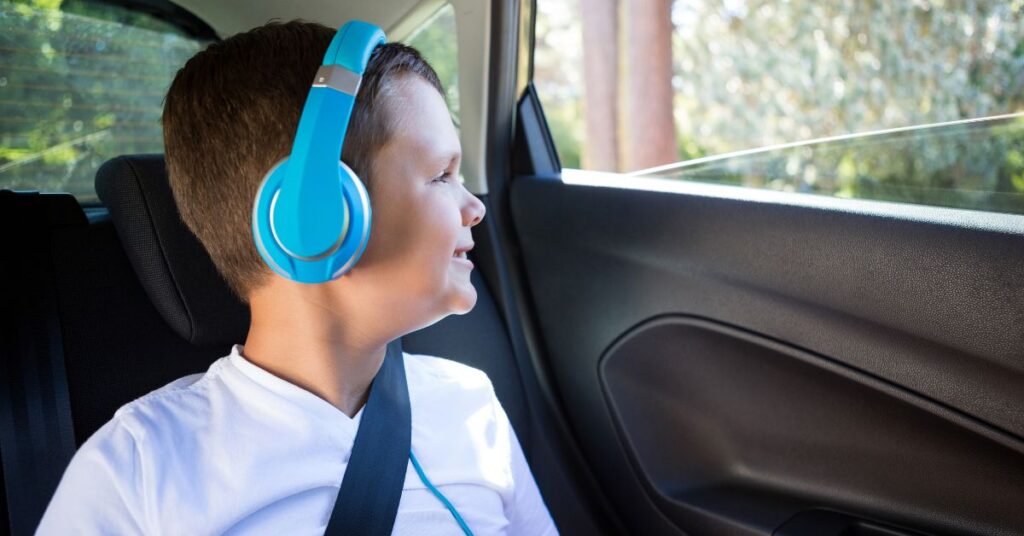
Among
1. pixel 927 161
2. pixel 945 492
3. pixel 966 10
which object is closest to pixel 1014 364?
pixel 945 492

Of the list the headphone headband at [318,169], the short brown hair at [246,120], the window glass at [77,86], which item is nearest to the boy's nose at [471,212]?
the short brown hair at [246,120]

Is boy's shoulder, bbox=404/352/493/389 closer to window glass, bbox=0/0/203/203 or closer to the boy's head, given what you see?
the boy's head

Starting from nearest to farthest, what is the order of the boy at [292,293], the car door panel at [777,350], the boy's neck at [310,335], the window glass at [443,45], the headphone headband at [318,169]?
the headphone headband at [318,169] < the boy at [292,293] < the boy's neck at [310,335] < the car door panel at [777,350] < the window glass at [443,45]

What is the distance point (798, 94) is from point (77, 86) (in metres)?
1.64

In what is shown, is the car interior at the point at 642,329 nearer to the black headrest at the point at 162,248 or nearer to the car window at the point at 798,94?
the black headrest at the point at 162,248

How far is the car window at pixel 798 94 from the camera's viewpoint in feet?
4.91

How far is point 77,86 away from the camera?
168cm

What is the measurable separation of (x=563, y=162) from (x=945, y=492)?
1.01m

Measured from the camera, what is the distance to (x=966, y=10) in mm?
1594

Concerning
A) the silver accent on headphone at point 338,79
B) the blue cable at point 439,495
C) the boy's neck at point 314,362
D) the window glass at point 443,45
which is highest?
the window glass at point 443,45

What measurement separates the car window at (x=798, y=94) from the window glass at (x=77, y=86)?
81cm

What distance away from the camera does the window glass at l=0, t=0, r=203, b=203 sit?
5.12 ft

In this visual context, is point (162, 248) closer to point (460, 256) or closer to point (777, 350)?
point (460, 256)

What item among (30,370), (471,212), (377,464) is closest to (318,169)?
(471,212)
